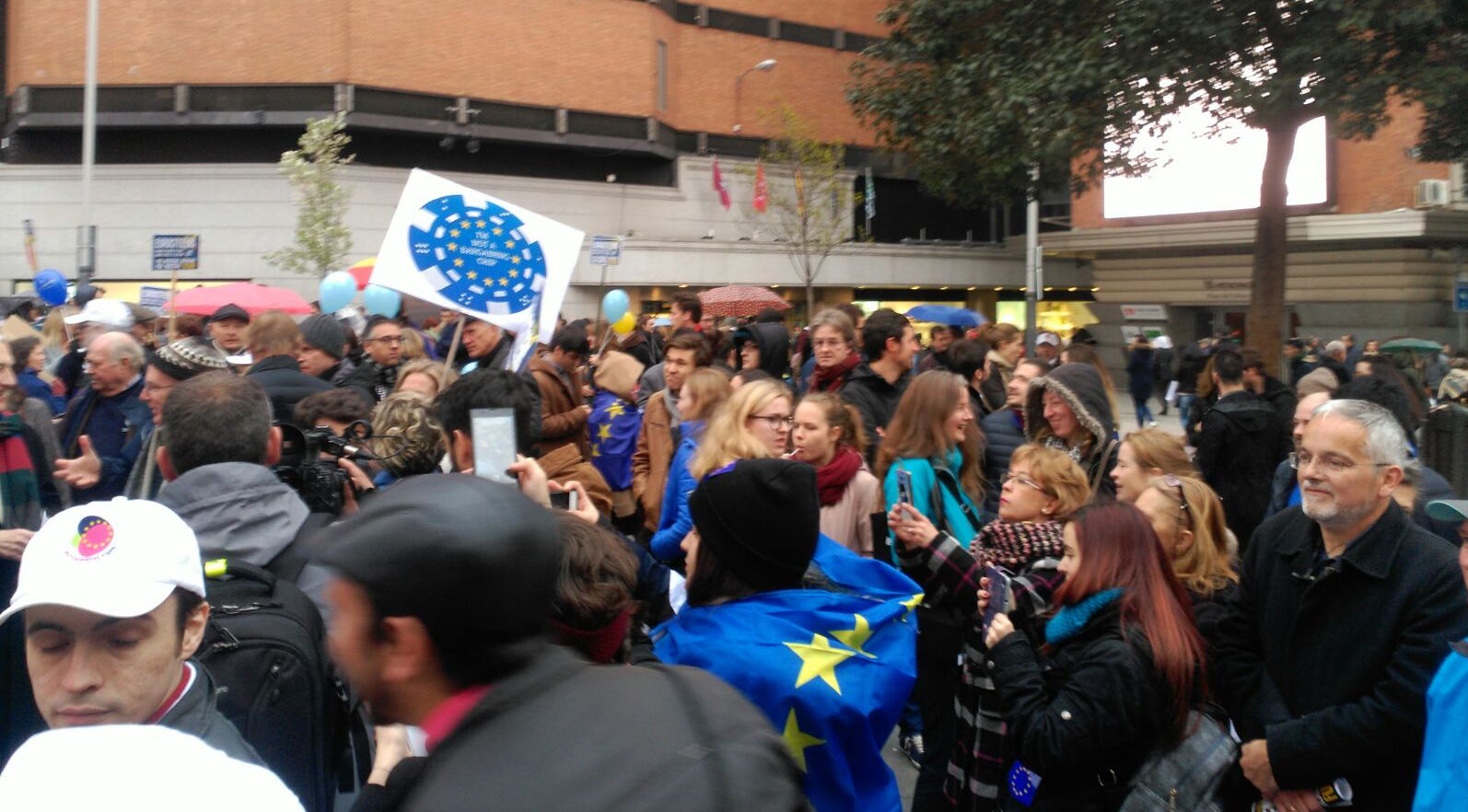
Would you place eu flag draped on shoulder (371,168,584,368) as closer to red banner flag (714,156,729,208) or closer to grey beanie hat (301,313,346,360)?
grey beanie hat (301,313,346,360)

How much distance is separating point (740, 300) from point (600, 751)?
16.9 metres

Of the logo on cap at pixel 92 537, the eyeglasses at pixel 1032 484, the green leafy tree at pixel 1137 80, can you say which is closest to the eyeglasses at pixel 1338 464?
the eyeglasses at pixel 1032 484

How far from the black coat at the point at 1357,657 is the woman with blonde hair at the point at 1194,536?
19.4 inches

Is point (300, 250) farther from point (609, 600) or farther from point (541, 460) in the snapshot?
point (609, 600)

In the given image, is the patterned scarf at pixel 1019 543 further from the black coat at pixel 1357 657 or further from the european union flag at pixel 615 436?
the european union flag at pixel 615 436

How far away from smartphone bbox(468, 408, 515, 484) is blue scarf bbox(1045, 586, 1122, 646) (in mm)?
1672

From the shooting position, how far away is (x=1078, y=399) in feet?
20.1

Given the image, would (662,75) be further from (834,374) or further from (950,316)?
(834,374)

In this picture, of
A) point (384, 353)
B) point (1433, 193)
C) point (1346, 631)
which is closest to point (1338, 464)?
point (1346, 631)

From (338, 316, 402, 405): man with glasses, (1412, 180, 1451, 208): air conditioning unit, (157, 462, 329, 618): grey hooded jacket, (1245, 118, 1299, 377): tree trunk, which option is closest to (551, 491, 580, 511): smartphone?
(157, 462, 329, 618): grey hooded jacket

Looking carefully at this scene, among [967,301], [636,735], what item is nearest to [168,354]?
[636,735]

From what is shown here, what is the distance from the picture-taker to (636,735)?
143 cm

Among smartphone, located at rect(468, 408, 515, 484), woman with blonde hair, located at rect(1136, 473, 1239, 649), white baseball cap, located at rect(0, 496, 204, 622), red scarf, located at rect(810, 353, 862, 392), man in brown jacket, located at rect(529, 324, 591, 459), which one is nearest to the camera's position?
white baseball cap, located at rect(0, 496, 204, 622)

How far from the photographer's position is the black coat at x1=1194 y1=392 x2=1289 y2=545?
8.07 metres
